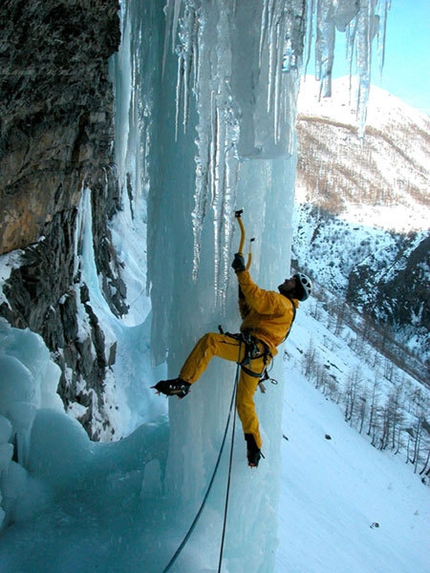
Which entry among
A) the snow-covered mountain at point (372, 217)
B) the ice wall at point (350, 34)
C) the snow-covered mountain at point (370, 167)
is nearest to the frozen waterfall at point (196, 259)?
the ice wall at point (350, 34)

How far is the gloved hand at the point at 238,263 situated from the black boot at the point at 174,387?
0.72 meters

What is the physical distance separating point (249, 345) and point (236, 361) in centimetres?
12

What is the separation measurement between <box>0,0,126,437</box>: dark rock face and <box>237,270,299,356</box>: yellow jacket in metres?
1.85

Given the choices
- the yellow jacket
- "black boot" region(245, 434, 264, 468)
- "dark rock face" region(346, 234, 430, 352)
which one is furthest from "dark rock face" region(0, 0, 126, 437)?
"dark rock face" region(346, 234, 430, 352)

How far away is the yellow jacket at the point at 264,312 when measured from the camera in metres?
3.06

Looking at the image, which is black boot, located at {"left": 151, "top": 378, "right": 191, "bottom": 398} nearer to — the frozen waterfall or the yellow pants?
the yellow pants

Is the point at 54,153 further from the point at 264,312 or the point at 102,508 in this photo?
the point at 102,508

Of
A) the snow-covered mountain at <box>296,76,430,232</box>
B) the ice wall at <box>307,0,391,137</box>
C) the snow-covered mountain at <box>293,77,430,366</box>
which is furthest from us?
the snow-covered mountain at <box>296,76,430,232</box>

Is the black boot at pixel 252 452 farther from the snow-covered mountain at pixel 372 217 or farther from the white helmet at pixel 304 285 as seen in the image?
the snow-covered mountain at pixel 372 217

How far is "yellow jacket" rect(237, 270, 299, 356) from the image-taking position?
3.06m

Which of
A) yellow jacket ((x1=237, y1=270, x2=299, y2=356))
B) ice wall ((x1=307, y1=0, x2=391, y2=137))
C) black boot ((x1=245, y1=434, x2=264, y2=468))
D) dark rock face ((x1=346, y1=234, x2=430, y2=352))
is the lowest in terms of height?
dark rock face ((x1=346, y1=234, x2=430, y2=352))

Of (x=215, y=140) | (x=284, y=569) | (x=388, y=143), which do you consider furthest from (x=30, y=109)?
(x=388, y=143)

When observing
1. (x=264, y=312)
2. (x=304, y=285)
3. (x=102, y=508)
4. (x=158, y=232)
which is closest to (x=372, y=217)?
(x=304, y=285)

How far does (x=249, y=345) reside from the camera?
122 inches
